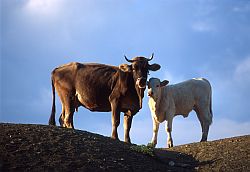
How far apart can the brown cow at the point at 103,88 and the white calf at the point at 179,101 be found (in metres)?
1.21

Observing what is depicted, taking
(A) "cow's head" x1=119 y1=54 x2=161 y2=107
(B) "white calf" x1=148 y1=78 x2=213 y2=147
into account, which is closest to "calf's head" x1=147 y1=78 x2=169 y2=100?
(B) "white calf" x1=148 y1=78 x2=213 y2=147

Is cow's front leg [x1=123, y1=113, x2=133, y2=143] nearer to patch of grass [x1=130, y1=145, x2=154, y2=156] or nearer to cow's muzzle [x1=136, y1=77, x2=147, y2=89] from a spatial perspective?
cow's muzzle [x1=136, y1=77, x2=147, y2=89]

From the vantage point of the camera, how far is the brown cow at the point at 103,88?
15062 millimetres

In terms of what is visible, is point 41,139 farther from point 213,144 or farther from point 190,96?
point 190,96

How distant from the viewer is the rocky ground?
10.8m

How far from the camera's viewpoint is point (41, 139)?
1208 cm

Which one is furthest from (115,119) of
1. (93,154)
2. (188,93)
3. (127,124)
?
(188,93)

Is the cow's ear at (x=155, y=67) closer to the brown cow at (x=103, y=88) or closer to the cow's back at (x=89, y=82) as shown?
the brown cow at (x=103, y=88)

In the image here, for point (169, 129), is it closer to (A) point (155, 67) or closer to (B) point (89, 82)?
(A) point (155, 67)

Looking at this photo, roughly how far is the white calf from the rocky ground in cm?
295

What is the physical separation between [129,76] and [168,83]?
7.60ft

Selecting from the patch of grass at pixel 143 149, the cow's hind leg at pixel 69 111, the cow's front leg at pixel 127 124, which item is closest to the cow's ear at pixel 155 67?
the cow's front leg at pixel 127 124

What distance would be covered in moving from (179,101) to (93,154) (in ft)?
23.0

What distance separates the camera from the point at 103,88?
622 inches
